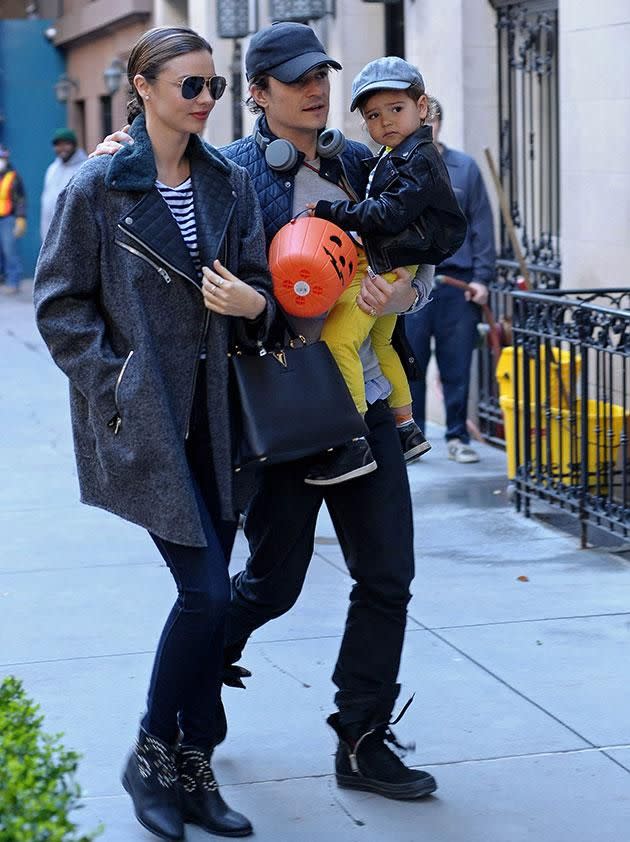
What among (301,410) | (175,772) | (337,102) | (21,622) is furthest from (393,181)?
(337,102)

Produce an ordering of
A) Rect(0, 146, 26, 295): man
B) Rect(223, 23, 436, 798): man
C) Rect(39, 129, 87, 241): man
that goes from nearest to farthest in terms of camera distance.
Answer: 1. Rect(223, 23, 436, 798): man
2. Rect(39, 129, 87, 241): man
3. Rect(0, 146, 26, 295): man

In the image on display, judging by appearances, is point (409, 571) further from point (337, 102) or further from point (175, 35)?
point (337, 102)

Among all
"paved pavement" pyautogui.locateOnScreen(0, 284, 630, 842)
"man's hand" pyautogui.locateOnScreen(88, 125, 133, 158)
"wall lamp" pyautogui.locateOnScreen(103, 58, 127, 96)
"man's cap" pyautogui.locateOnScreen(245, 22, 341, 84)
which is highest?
"wall lamp" pyautogui.locateOnScreen(103, 58, 127, 96)

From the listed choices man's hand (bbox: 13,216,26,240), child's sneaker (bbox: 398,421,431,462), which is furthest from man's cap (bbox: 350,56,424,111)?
man's hand (bbox: 13,216,26,240)

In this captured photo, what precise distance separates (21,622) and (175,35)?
306 centimetres

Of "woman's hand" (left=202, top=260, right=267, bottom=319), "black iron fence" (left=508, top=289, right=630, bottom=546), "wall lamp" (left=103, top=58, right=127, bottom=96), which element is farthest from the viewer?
"wall lamp" (left=103, top=58, right=127, bottom=96)

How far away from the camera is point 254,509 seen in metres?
4.29

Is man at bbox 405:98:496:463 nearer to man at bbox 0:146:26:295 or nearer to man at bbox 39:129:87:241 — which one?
man at bbox 39:129:87:241

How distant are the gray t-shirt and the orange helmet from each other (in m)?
0.14

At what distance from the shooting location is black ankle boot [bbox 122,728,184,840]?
3922 millimetres

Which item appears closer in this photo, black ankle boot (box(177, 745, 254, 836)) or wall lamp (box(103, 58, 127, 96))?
black ankle boot (box(177, 745, 254, 836))

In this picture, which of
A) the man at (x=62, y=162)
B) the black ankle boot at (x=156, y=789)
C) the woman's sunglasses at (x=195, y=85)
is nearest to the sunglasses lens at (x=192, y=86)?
the woman's sunglasses at (x=195, y=85)

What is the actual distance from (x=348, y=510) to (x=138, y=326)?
32.5 inches

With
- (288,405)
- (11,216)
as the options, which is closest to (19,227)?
(11,216)
